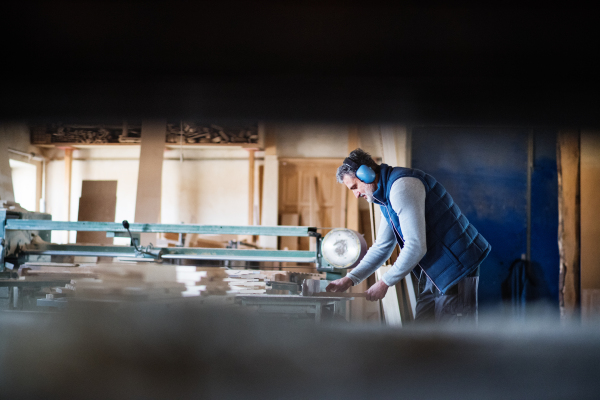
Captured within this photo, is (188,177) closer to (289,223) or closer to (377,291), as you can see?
(289,223)

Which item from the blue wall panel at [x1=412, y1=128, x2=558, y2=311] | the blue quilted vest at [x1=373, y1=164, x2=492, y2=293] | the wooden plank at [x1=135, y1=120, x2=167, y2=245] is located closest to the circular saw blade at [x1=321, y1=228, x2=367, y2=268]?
the blue quilted vest at [x1=373, y1=164, x2=492, y2=293]

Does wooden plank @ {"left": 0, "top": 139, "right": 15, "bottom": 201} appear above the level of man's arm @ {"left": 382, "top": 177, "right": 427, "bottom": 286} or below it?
above

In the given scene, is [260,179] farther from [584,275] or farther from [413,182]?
[413,182]

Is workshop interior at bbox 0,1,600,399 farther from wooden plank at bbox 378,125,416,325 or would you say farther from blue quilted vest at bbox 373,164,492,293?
wooden plank at bbox 378,125,416,325

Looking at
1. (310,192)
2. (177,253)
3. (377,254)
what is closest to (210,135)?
(310,192)

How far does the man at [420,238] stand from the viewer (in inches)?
55.6

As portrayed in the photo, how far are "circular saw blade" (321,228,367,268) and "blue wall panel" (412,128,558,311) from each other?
7.78ft

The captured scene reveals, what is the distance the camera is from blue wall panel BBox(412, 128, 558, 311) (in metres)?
3.48

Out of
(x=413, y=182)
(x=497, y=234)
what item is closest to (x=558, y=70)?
(x=413, y=182)

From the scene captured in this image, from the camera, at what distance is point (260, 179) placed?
6160 mm

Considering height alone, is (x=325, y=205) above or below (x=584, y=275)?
above

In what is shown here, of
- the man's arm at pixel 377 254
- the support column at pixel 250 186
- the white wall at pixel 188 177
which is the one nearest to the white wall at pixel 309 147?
the white wall at pixel 188 177

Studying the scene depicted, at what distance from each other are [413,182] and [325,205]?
4.51 metres

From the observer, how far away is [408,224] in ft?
4.64
